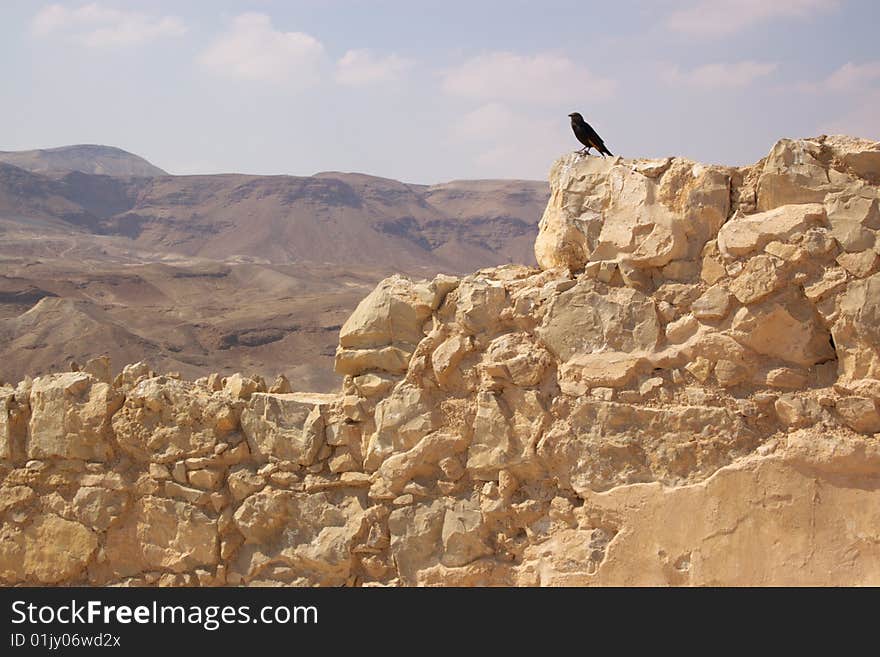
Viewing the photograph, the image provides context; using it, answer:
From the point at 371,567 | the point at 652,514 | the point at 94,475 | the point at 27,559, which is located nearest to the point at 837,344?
the point at 652,514

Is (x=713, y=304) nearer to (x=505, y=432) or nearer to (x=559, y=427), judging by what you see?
(x=559, y=427)

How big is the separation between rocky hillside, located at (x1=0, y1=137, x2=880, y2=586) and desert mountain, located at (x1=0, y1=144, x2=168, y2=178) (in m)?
103

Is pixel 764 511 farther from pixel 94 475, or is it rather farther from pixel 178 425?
pixel 94 475

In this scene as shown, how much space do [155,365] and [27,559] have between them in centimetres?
2033

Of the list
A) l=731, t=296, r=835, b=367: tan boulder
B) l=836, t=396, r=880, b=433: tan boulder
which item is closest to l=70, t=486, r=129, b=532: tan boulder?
l=731, t=296, r=835, b=367: tan boulder

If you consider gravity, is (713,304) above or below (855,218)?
below

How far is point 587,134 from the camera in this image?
4.49 meters

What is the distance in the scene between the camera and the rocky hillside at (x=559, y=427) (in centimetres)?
375

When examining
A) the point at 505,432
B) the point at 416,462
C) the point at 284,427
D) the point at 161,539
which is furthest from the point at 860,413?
the point at 161,539

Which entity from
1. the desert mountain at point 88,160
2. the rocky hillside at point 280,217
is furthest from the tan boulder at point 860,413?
the desert mountain at point 88,160

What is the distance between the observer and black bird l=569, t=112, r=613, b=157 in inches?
176

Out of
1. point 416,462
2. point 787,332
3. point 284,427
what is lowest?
point 416,462

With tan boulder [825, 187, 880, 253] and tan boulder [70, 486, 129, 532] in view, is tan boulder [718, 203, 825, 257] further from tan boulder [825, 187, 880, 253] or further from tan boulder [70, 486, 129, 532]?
tan boulder [70, 486, 129, 532]

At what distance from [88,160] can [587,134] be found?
117m
